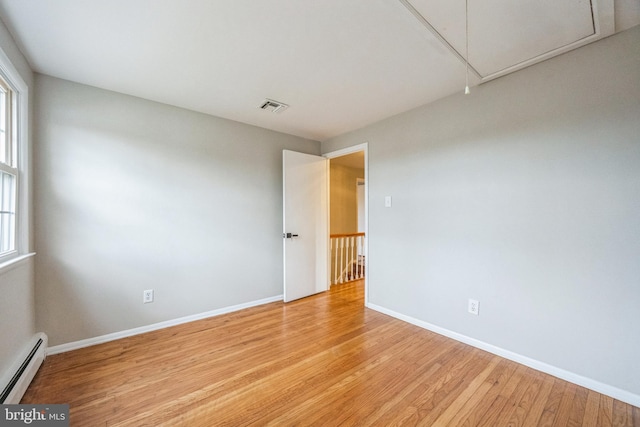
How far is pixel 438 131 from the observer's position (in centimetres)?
250

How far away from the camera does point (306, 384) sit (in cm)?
170

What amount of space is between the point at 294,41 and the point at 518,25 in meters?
1.42

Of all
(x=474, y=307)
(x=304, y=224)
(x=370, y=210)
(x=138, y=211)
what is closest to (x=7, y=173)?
(x=138, y=211)

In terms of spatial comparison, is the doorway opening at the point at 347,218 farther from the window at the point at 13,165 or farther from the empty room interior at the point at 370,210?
the window at the point at 13,165

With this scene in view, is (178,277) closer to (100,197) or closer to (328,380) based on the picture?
(100,197)

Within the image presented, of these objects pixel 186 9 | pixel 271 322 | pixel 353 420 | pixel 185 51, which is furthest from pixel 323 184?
pixel 353 420

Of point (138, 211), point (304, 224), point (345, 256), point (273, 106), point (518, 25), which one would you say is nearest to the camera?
point (518, 25)

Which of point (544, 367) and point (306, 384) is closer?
point (306, 384)

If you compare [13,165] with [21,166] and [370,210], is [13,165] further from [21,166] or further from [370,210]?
[370,210]

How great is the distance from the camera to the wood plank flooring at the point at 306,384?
4.68ft

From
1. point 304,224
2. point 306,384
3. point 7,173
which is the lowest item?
point 306,384

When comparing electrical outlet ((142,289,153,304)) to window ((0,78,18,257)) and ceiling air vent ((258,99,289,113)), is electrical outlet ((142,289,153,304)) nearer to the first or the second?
window ((0,78,18,257))

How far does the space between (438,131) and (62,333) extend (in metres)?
3.89

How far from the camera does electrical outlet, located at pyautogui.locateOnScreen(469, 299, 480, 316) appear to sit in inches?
86.6
